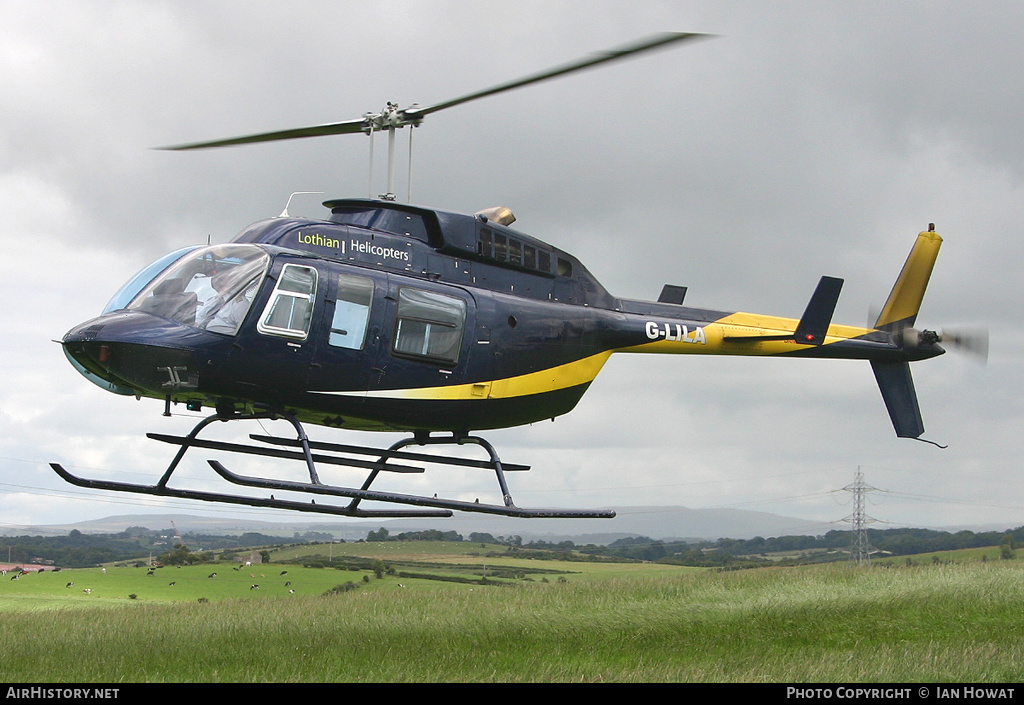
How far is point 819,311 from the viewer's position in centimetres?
1969

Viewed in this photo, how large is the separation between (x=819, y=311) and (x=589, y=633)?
9032 mm

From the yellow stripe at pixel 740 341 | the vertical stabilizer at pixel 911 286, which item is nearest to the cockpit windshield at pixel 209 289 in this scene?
the yellow stripe at pixel 740 341

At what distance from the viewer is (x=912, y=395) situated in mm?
22844

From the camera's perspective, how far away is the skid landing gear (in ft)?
43.8

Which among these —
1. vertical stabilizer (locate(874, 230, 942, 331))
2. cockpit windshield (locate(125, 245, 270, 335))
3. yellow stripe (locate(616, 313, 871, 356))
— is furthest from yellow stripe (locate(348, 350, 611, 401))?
vertical stabilizer (locate(874, 230, 942, 331))

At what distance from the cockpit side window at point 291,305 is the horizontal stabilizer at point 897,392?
14.5 m

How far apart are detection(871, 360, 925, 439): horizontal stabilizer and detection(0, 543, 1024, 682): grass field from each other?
4.65 meters

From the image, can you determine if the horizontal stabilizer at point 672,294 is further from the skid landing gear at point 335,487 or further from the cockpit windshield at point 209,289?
the cockpit windshield at point 209,289

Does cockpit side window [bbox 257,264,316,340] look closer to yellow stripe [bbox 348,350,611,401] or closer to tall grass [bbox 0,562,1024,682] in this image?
yellow stripe [bbox 348,350,611,401]

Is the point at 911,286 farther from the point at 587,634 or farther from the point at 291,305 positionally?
the point at 291,305

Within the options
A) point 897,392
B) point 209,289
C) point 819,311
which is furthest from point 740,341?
point 209,289
